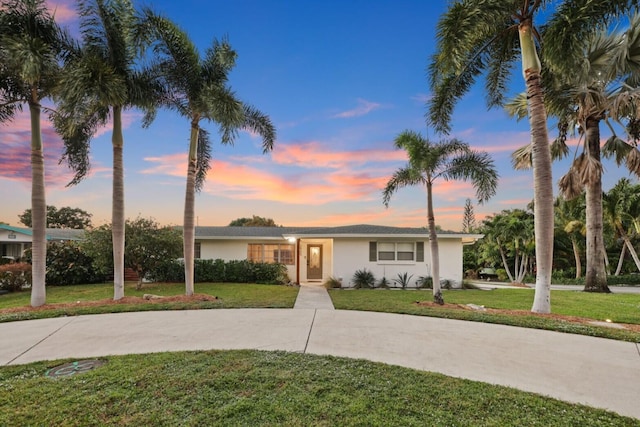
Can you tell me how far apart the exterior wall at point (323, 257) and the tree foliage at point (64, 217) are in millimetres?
34932

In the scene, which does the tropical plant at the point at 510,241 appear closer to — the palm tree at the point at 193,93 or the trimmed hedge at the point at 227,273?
the trimmed hedge at the point at 227,273

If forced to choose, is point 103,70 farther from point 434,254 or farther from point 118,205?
point 434,254

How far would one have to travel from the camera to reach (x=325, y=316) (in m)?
7.14

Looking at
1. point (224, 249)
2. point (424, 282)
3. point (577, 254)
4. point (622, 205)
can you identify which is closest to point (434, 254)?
point (424, 282)

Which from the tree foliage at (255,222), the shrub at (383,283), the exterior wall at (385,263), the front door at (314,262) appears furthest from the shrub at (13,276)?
the tree foliage at (255,222)

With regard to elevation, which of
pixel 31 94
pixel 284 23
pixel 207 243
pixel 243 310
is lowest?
pixel 243 310

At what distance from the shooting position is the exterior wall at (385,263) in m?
15.2

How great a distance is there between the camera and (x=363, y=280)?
1489 cm

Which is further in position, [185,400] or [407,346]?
[407,346]

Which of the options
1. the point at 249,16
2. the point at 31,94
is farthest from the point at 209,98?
the point at 31,94

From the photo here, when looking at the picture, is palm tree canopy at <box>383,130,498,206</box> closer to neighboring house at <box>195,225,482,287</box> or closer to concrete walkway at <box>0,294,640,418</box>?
concrete walkway at <box>0,294,640,418</box>

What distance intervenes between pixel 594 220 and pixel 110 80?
18.7 meters

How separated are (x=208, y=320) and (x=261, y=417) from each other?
13.9ft

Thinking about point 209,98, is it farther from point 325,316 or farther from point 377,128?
point 377,128
